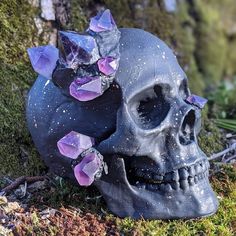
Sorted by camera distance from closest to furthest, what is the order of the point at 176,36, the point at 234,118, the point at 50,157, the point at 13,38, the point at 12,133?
the point at 50,157 → the point at 12,133 → the point at 13,38 → the point at 234,118 → the point at 176,36

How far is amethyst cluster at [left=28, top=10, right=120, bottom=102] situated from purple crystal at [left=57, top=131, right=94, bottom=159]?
0.36 feet

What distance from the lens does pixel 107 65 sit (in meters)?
1.62

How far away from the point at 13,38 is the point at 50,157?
0.64m

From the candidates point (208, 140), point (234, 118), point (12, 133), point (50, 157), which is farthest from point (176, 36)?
point (50, 157)

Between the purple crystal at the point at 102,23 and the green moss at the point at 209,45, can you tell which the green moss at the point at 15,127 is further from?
the green moss at the point at 209,45

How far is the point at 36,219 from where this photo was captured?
172 centimetres

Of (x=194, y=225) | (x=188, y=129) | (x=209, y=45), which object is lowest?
(x=209, y=45)

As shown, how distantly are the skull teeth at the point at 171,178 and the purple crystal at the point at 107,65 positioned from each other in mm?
319

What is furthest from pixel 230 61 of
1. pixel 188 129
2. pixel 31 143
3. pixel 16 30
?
pixel 188 129

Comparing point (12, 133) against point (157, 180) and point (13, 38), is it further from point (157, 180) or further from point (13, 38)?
point (157, 180)

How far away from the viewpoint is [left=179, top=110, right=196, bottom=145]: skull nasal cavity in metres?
1.78

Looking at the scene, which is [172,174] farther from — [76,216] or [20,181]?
[20,181]

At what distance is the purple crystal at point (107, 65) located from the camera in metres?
1.62

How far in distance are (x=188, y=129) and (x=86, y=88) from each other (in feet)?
1.23
